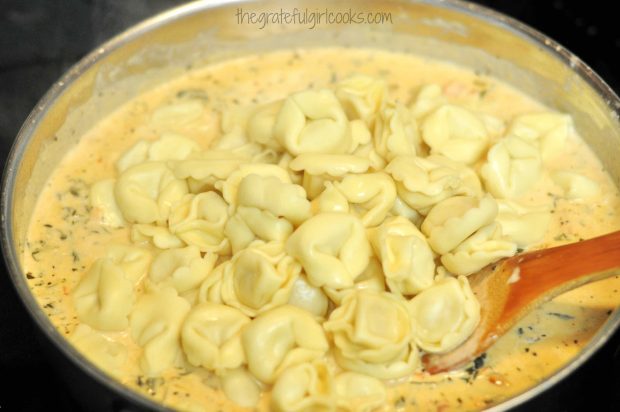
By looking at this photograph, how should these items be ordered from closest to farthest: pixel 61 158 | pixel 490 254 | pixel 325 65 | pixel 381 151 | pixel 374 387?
pixel 374 387 → pixel 490 254 → pixel 381 151 → pixel 61 158 → pixel 325 65

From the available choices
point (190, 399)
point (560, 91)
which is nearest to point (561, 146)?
point (560, 91)

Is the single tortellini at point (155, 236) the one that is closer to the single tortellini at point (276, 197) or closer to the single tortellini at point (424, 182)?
the single tortellini at point (276, 197)

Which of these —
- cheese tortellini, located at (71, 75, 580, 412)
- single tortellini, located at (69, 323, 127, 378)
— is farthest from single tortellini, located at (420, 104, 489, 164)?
single tortellini, located at (69, 323, 127, 378)

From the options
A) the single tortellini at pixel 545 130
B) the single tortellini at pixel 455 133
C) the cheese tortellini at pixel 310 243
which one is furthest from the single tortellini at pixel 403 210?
the single tortellini at pixel 545 130

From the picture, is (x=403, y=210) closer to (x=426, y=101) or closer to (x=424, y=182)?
(x=424, y=182)

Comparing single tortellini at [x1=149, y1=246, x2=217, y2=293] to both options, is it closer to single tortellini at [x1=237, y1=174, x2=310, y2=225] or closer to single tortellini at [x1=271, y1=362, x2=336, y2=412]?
single tortellini at [x1=237, y1=174, x2=310, y2=225]

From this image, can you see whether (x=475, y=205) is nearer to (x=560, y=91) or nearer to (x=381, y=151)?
(x=381, y=151)

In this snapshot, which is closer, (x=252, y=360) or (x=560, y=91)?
(x=252, y=360)
